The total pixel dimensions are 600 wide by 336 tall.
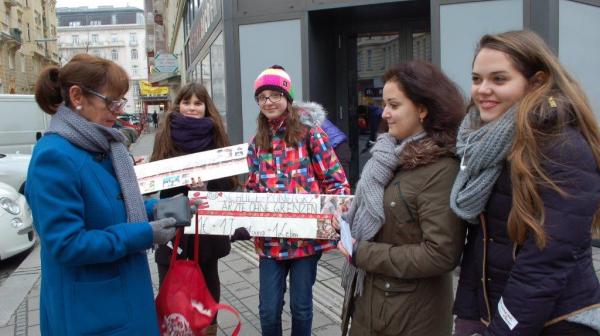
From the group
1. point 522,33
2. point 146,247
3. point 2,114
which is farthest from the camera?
point 2,114

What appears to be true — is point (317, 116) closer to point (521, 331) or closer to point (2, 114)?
point (521, 331)

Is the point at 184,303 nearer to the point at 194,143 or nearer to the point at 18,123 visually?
the point at 194,143

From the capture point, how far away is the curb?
4461mm

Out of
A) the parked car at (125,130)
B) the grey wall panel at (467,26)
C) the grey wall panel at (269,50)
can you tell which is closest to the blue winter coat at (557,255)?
the parked car at (125,130)

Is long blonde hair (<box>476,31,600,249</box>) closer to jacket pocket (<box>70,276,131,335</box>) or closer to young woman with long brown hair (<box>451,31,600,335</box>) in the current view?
young woman with long brown hair (<box>451,31,600,335</box>)

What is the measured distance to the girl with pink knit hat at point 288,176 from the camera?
112 inches

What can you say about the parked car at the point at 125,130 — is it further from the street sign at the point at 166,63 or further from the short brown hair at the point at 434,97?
the street sign at the point at 166,63

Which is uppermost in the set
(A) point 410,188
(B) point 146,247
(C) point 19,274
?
(A) point 410,188

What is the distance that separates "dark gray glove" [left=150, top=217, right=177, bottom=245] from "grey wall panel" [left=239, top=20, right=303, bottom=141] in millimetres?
4489

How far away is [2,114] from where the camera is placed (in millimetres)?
11844

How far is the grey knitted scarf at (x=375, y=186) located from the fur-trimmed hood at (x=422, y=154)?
0.12 ft

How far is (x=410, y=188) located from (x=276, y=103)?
47.3 inches

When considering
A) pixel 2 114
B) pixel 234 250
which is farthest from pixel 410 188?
pixel 2 114

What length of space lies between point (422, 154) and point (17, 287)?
4855 mm
